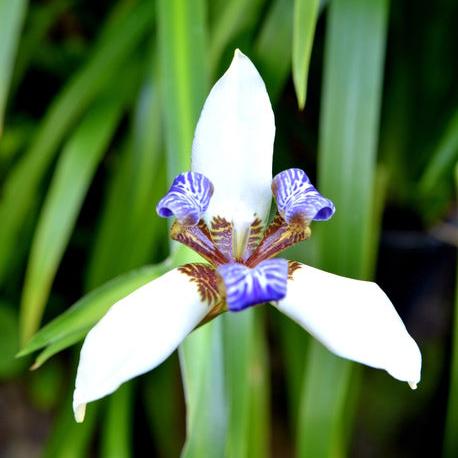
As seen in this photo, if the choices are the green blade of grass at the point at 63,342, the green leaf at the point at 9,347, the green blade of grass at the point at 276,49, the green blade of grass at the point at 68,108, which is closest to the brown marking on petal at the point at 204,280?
the green blade of grass at the point at 63,342

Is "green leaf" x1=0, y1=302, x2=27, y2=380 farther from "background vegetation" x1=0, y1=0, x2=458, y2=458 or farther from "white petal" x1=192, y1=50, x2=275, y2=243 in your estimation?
"white petal" x1=192, y1=50, x2=275, y2=243

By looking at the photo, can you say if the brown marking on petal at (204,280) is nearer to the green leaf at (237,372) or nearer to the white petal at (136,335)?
the white petal at (136,335)

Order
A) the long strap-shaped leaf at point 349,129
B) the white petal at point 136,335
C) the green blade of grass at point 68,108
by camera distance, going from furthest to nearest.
→ the green blade of grass at point 68,108 → the long strap-shaped leaf at point 349,129 → the white petal at point 136,335

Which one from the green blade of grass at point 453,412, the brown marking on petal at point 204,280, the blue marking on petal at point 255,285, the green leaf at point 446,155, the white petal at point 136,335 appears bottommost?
the green blade of grass at point 453,412

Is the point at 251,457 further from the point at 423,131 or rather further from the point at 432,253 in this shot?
the point at 423,131

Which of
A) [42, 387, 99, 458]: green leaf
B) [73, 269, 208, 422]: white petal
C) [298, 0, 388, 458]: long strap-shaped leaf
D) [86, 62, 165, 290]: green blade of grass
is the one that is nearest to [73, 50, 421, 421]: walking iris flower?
[73, 269, 208, 422]: white petal

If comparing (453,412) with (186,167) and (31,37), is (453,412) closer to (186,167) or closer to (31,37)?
(186,167)
